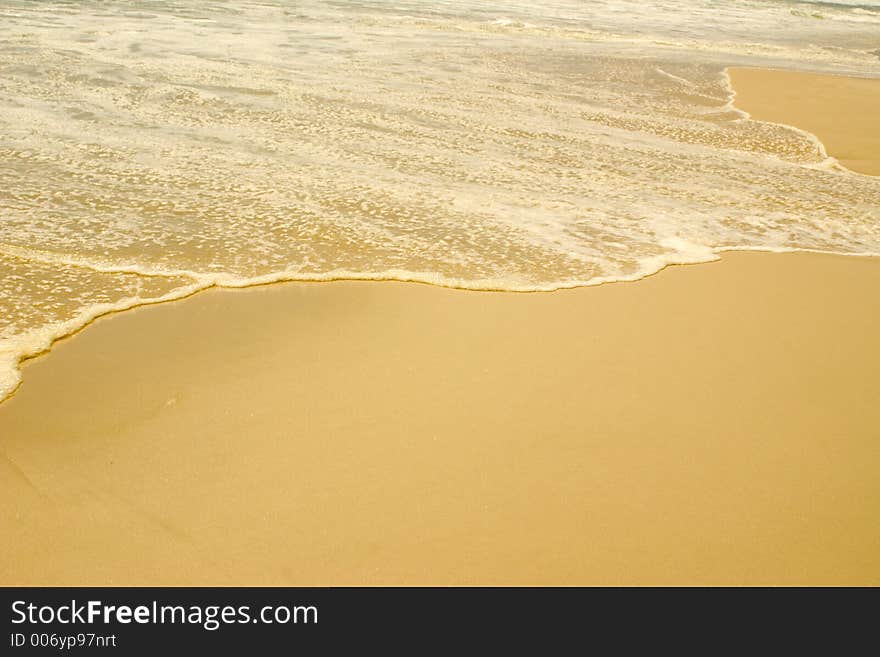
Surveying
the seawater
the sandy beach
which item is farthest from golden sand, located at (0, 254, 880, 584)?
the seawater

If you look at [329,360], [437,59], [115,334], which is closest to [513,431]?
[329,360]

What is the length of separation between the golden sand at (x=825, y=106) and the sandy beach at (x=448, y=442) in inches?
209

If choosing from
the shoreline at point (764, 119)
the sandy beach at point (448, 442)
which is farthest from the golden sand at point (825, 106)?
the sandy beach at point (448, 442)

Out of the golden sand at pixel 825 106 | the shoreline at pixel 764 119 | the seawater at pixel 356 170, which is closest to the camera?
the shoreline at pixel 764 119

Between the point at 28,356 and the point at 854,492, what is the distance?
3.97 metres

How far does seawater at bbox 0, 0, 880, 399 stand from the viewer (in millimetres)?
5230

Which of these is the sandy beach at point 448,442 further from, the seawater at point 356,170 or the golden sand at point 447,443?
the seawater at point 356,170

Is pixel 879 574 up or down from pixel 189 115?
down

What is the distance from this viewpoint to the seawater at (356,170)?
5.23 m

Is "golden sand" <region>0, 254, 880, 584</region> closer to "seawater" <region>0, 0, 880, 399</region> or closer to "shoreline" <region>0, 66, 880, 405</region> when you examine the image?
"shoreline" <region>0, 66, 880, 405</region>

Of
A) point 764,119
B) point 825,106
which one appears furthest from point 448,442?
point 825,106

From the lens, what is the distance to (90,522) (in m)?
2.95

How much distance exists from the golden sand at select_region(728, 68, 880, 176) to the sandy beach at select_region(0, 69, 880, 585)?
17.4 feet
